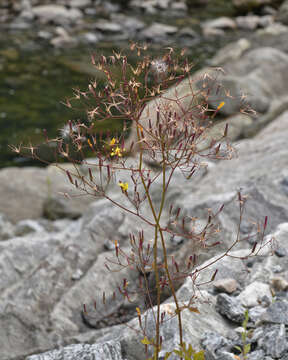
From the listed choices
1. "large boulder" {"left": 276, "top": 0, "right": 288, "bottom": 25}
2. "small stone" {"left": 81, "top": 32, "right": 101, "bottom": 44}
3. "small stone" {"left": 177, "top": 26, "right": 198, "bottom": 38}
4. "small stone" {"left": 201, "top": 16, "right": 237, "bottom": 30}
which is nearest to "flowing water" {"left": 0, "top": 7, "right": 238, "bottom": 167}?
"small stone" {"left": 81, "top": 32, "right": 101, "bottom": 44}

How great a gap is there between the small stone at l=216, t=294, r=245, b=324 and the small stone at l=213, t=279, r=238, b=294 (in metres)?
0.19

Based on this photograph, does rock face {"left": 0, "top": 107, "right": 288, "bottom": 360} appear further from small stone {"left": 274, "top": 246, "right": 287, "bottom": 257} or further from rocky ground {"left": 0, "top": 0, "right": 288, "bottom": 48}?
rocky ground {"left": 0, "top": 0, "right": 288, "bottom": 48}

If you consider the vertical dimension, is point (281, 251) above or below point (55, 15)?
above

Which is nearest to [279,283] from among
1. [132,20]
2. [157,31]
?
[157,31]

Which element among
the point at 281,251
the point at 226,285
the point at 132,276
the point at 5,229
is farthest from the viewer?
the point at 5,229

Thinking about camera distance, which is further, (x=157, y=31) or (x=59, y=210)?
(x=157, y=31)

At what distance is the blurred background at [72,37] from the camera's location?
1224 cm

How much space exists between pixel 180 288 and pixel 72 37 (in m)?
16.9

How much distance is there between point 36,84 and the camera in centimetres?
1404

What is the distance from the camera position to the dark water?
11.3 m

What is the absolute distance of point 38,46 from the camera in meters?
17.5

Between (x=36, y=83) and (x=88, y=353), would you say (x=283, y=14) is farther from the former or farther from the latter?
(x=88, y=353)

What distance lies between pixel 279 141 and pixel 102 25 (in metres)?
15.6

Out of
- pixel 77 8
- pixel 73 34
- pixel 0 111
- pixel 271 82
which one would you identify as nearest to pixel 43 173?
pixel 0 111
